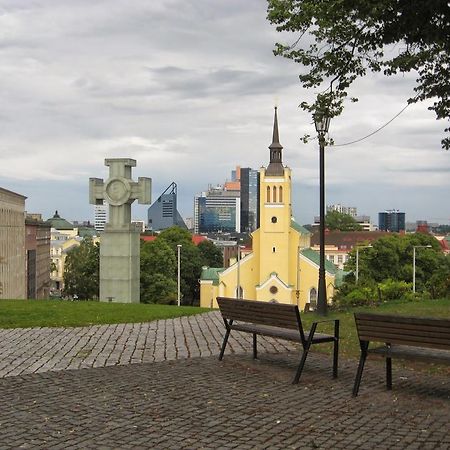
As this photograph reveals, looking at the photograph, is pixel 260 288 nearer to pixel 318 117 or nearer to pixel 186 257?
pixel 186 257

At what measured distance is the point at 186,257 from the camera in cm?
7919

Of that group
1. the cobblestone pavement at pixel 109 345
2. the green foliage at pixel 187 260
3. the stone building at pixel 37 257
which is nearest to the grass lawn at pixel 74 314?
the cobblestone pavement at pixel 109 345

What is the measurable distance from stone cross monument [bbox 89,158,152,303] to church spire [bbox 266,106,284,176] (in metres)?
53.8

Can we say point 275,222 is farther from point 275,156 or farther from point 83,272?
point 83,272

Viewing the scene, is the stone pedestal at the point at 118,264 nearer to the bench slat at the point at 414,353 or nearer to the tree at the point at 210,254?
the bench slat at the point at 414,353

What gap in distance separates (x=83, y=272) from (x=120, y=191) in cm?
4189

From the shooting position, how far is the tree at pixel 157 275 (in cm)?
6044

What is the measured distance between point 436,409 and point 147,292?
54332 millimetres

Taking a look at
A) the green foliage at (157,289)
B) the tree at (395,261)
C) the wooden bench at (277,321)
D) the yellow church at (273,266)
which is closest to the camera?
the wooden bench at (277,321)

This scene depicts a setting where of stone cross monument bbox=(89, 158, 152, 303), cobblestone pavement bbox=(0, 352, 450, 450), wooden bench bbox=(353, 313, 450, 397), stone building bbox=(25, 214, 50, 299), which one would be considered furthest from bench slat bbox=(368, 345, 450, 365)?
stone building bbox=(25, 214, 50, 299)

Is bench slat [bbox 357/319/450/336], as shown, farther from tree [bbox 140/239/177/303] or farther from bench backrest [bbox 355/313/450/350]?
tree [bbox 140/239/177/303]

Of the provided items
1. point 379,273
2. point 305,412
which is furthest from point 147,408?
point 379,273

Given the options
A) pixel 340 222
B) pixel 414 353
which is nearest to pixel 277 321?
pixel 414 353

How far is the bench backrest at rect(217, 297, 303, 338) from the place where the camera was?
837 centimetres
